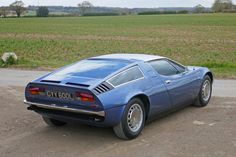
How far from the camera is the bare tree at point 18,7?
137562 millimetres

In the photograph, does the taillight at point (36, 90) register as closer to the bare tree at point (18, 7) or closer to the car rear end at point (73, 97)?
the car rear end at point (73, 97)

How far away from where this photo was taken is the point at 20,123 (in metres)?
6.85

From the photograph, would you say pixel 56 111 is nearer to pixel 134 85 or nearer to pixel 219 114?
pixel 134 85

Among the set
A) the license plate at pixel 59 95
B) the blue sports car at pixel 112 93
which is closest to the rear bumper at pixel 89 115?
the blue sports car at pixel 112 93

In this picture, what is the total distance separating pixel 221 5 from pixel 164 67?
151 meters

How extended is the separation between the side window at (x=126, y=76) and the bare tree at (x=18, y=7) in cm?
13670

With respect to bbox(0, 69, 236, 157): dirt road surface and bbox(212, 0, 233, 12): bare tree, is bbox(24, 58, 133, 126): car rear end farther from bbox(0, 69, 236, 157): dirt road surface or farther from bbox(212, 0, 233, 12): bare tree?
bbox(212, 0, 233, 12): bare tree

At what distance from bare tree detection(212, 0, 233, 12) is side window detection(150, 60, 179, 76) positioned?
14326cm

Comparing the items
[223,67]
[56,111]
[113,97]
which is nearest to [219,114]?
[113,97]

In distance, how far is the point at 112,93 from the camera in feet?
18.1

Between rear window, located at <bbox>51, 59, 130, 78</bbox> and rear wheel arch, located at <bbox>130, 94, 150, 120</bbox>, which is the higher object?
rear window, located at <bbox>51, 59, 130, 78</bbox>

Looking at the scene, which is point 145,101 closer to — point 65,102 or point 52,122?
point 65,102

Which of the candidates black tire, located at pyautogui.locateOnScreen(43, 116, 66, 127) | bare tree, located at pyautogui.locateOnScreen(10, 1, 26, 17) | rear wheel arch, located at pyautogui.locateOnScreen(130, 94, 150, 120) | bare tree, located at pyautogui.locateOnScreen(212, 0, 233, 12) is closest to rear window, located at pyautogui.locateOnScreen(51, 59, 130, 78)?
rear wheel arch, located at pyautogui.locateOnScreen(130, 94, 150, 120)

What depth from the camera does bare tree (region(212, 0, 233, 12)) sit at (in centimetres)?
14621
